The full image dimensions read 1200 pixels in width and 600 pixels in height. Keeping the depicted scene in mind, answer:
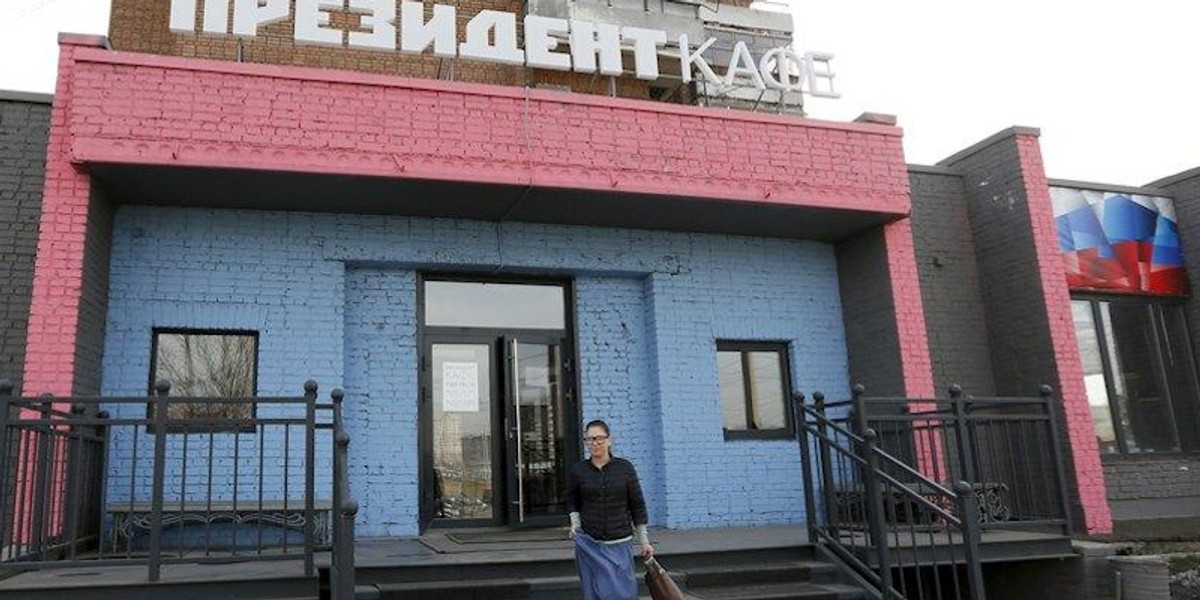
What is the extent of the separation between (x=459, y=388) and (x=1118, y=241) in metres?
8.99

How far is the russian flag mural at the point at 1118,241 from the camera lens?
11.8 metres

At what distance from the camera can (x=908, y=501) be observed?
664cm

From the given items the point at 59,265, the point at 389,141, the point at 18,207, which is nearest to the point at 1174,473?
the point at 389,141

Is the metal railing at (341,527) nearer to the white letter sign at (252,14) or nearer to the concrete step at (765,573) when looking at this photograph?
the concrete step at (765,573)

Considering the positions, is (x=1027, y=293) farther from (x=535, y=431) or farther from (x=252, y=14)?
(x=252, y=14)

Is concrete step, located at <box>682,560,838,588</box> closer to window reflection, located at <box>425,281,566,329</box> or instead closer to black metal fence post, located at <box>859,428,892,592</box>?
black metal fence post, located at <box>859,428,892,592</box>

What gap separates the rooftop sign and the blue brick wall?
1.79 m

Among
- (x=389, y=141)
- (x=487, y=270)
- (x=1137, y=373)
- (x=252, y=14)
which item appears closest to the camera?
(x=389, y=141)

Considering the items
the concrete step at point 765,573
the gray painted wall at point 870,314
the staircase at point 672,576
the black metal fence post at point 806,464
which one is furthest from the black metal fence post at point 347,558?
the gray painted wall at point 870,314

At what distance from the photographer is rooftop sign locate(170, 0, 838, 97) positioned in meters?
9.04

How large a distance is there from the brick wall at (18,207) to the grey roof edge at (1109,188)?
11.0 meters

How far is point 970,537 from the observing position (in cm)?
621

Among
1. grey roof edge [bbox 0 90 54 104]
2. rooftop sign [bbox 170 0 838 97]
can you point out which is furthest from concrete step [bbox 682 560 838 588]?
grey roof edge [bbox 0 90 54 104]

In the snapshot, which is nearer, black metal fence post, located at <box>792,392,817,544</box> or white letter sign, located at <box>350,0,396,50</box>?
black metal fence post, located at <box>792,392,817,544</box>
